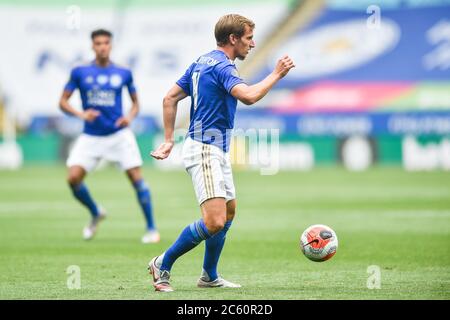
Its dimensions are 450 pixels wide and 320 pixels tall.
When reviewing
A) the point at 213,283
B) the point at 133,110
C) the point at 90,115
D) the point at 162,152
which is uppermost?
the point at 133,110

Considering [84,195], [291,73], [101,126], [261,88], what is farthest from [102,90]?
[291,73]

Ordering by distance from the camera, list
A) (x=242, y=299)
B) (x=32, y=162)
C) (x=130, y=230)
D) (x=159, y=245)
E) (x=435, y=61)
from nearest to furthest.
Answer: (x=242, y=299) < (x=159, y=245) < (x=130, y=230) < (x=32, y=162) < (x=435, y=61)

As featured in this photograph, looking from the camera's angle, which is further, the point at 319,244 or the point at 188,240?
the point at 319,244

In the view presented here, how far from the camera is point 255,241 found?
1347 cm

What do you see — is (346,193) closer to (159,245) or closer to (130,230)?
(130,230)

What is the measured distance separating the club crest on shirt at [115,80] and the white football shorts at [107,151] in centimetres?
63

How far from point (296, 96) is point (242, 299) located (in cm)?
2871

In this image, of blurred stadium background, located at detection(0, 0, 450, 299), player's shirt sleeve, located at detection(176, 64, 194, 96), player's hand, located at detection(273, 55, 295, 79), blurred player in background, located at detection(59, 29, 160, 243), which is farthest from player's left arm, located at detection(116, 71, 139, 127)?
player's hand, located at detection(273, 55, 295, 79)

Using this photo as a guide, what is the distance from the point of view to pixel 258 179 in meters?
27.4

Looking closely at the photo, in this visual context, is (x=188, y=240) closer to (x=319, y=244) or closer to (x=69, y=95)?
(x=319, y=244)

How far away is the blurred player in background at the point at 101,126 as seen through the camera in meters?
13.6

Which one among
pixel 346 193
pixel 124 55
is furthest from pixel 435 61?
pixel 346 193

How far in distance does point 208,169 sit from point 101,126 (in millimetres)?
5211

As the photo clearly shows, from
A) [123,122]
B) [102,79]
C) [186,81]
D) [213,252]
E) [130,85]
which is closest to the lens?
[186,81]
